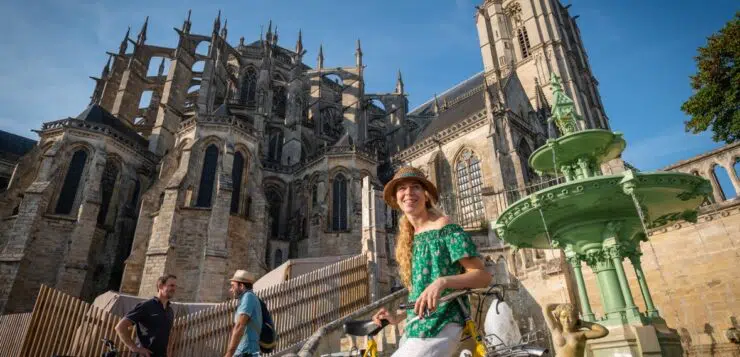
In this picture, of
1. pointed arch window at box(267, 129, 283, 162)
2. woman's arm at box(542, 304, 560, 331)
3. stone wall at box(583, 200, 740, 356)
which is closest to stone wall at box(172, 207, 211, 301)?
pointed arch window at box(267, 129, 283, 162)

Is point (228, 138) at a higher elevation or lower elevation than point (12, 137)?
lower

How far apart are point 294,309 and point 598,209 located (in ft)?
18.9

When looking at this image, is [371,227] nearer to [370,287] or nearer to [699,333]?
[370,287]

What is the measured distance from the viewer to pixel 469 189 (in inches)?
843

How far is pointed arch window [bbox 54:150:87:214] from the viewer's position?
1923 cm

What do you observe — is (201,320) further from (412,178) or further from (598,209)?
(598,209)

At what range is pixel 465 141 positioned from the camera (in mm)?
22359

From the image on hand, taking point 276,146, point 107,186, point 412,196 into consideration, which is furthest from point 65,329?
point 276,146

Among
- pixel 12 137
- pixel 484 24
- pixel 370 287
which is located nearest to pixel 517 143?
pixel 370 287

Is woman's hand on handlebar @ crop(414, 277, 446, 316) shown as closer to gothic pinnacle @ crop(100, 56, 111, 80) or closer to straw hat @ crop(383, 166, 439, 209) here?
straw hat @ crop(383, 166, 439, 209)

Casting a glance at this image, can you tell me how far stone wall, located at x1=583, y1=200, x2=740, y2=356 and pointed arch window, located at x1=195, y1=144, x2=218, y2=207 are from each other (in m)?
16.3

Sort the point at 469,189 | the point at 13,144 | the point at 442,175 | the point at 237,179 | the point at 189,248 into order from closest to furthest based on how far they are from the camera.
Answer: the point at 189,248 < the point at 237,179 < the point at 469,189 < the point at 442,175 < the point at 13,144

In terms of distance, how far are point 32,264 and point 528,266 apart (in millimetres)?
19939

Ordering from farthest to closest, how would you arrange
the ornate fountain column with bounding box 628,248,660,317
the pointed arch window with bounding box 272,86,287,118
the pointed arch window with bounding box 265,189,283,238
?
the pointed arch window with bounding box 272,86,287,118 → the pointed arch window with bounding box 265,189,283,238 → the ornate fountain column with bounding box 628,248,660,317
